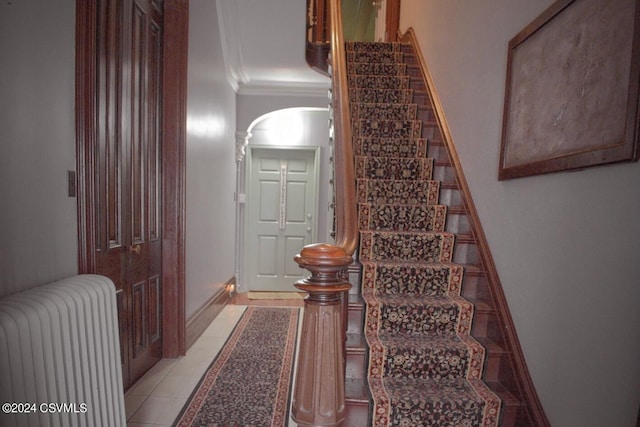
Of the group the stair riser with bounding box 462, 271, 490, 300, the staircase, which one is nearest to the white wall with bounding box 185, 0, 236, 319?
the staircase

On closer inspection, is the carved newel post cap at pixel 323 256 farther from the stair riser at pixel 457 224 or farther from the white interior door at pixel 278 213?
the white interior door at pixel 278 213

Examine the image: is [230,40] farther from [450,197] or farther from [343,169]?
[450,197]

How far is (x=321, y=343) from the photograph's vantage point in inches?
34.3

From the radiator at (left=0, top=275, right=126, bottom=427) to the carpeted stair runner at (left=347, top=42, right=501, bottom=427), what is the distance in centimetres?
109

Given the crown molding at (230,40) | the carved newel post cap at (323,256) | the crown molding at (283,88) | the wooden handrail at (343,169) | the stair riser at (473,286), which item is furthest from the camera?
the crown molding at (283,88)

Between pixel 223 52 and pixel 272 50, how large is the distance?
472 millimetres

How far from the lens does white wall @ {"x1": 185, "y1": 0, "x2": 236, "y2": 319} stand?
8.11 feet

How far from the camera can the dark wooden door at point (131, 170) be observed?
1.61 meters

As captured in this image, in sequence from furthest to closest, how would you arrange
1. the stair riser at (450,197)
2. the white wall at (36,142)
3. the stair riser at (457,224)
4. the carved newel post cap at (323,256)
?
the stair riser at (450,197), the stair riser at (457,224), the white wall at (36,142), the carved newel post cap at (323,256)

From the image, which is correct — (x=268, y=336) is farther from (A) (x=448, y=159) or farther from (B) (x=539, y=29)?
(B) (x=539, y=29)

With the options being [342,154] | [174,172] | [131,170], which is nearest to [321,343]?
[342,154]

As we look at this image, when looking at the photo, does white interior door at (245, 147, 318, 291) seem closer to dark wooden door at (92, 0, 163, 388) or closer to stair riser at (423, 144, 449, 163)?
stair riser at (423, 144, 449, 163)

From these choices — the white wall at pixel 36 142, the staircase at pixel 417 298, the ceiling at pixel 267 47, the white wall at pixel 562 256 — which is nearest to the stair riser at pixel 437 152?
the staircase at pixel 417 298

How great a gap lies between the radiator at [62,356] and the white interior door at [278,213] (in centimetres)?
352
